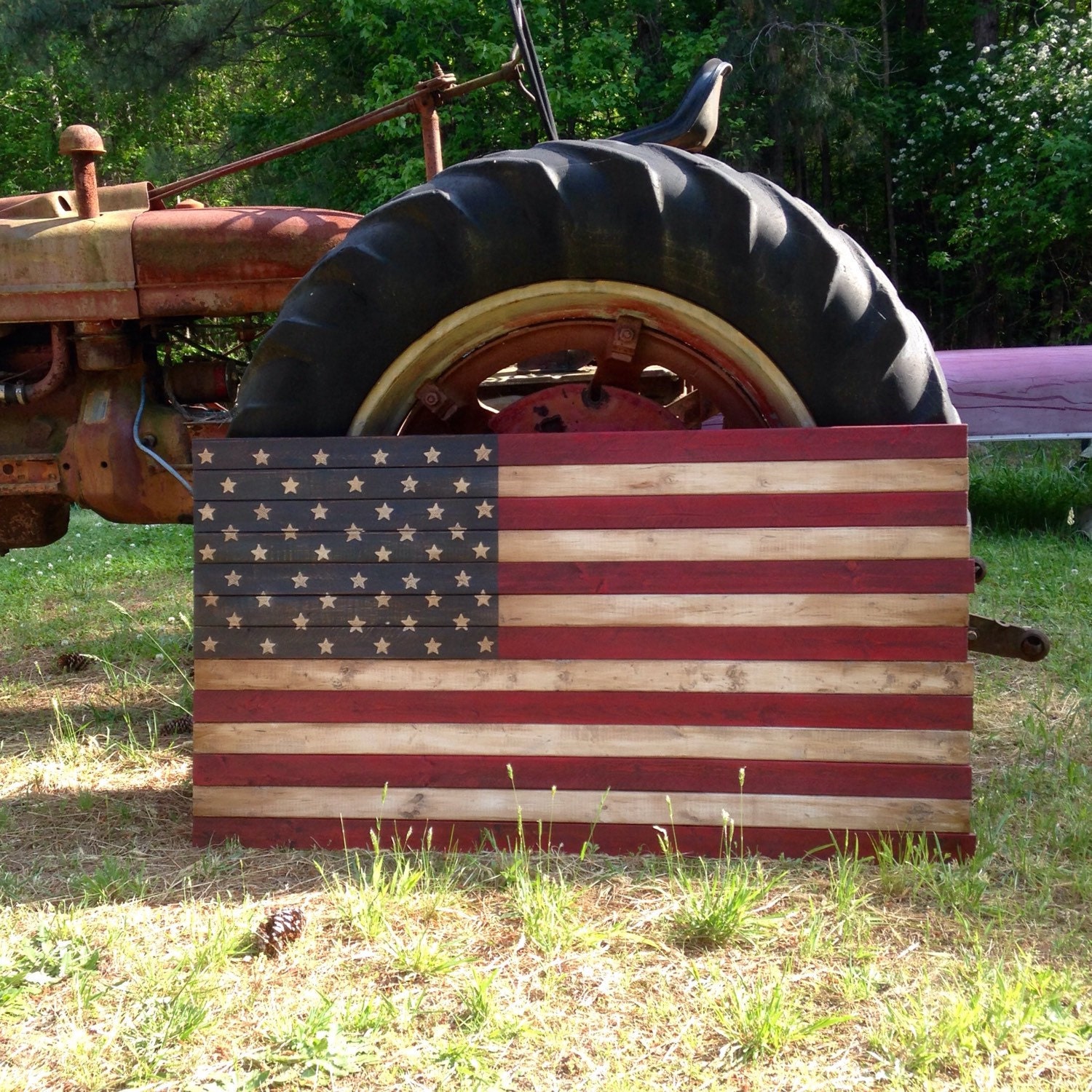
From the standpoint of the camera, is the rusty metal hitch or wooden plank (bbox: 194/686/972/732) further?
the rusty metal hitch

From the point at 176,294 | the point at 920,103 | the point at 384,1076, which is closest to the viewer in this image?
the point at 384,1076

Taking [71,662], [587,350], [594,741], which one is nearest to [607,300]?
[587,350]

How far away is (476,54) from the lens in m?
12.5

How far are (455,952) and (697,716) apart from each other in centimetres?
72

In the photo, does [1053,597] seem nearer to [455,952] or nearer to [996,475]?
[996,475]

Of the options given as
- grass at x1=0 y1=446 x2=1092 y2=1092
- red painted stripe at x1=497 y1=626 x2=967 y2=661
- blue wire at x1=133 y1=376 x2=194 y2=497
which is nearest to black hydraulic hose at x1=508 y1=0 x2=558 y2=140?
red painted stripe at x1=497 y1=626 x2=967 y2=661

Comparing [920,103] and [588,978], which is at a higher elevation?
[920,103]

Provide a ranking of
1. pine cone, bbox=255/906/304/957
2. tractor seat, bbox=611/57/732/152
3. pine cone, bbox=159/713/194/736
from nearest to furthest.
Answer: pine cone, bbox=255/906/304/957
tractor seat, bbox=611/57/732/152
pine cone, bbox=159/713/194/736

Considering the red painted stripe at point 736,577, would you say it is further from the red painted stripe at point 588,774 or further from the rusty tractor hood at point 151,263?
the rusty tractor hood at point 151,263

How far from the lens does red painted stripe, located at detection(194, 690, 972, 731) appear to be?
2.34m

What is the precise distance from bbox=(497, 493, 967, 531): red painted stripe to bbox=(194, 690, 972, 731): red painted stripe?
36 centimetres

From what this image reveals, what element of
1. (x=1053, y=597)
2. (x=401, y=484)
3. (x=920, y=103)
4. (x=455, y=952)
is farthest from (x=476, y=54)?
(x=455, y=952)

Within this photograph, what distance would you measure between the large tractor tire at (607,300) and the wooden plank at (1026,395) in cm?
429

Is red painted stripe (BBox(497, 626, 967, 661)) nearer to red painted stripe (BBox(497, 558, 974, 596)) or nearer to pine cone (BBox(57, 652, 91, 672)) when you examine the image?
red painted stripe (BBox(497, 558, 974, 596))
